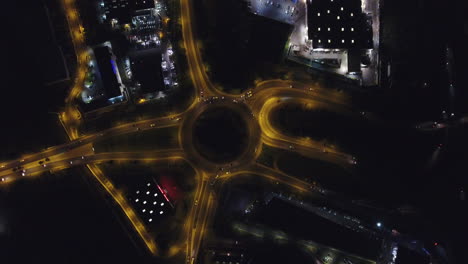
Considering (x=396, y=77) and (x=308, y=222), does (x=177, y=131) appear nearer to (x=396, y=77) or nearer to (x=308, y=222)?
(x=308, y=222)

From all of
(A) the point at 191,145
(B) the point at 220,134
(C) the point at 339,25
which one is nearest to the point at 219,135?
(B) the point at 220,134

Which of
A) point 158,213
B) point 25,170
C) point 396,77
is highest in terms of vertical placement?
point 396,77

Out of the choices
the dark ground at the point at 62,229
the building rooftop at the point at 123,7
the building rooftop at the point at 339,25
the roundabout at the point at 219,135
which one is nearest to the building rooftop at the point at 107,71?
the building rooftop at the point at 123,7

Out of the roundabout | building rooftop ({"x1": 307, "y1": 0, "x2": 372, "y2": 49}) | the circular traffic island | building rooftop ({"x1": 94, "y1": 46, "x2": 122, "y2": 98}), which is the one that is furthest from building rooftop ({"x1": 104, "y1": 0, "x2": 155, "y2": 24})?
building rooftop ({"x1": 307, "y1": 0, "x2": 372, "y2": 49})

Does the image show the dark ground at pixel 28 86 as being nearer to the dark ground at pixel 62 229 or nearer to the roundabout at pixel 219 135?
the dark ground at pixel 62 229

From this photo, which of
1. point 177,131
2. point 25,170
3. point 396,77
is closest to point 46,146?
point 25,170

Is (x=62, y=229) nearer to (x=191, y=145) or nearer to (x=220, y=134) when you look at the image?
(x=191, y=145)
